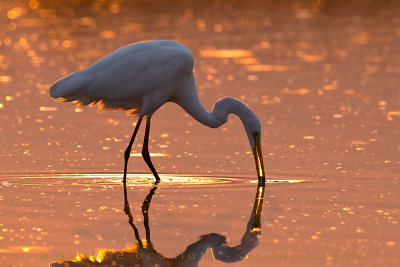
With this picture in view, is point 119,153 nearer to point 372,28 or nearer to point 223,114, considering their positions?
point 223,114

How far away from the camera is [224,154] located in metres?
12.4

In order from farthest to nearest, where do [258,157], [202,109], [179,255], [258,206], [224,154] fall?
1. [224,154]
2. [202,109]
3. [258,157]
4. [258,206]
5. [179,255]

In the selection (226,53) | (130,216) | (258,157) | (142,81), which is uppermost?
(142,81)

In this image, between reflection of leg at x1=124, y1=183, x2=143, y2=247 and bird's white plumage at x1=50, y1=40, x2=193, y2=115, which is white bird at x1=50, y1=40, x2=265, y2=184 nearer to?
bird's white plumage at x1=50, y1=40, x2=193, y2=115

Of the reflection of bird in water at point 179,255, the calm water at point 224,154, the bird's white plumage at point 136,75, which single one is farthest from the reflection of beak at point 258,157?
the reflection of bird in water at point 179,255

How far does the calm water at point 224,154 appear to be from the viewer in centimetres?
892

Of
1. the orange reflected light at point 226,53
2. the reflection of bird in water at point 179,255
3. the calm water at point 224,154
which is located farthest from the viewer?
the orange reflected light at point 226,53

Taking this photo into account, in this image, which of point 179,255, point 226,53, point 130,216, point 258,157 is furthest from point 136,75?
point 226,53

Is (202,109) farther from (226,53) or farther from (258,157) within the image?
(226,53)

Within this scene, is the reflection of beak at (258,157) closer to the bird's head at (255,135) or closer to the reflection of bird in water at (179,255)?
the bird's head at (255,135)

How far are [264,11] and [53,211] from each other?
1991 centimetres

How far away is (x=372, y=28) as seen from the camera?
81.3 feet

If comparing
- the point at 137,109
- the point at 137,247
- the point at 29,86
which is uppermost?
the point at 137,247

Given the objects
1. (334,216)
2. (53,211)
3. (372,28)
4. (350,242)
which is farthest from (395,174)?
(372,28)
